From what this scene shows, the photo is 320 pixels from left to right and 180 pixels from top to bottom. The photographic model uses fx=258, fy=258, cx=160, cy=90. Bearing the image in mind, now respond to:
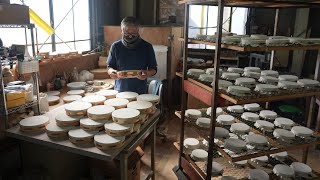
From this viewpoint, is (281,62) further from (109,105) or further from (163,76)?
(109,105)

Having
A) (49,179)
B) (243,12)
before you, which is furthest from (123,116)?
(243,12)

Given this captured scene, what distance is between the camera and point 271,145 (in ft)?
7.29

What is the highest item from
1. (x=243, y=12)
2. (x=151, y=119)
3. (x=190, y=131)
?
(x=243, y=12)

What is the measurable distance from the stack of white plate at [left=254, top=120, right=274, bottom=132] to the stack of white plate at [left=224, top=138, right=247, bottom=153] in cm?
42

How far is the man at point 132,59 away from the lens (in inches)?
116


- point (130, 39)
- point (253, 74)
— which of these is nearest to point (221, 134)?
point (253, 74)

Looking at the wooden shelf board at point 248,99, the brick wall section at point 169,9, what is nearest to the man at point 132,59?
the wooden shelf board at point 248,99

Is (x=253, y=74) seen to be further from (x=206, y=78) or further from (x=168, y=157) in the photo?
(x=168, y=157)

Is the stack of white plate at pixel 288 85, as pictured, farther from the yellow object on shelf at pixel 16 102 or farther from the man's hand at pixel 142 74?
the yellow object on shelf at pixel 16 102

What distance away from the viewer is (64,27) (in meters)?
3.90

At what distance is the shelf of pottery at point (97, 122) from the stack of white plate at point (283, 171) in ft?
4.17

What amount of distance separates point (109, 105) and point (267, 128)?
150cm

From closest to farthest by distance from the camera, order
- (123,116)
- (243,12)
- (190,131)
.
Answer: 1. (123,116)
2. (190,131)
3. (243,12)

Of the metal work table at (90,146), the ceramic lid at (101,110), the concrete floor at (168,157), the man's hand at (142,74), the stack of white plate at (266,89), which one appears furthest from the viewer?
the concrete floor at (168,157)
